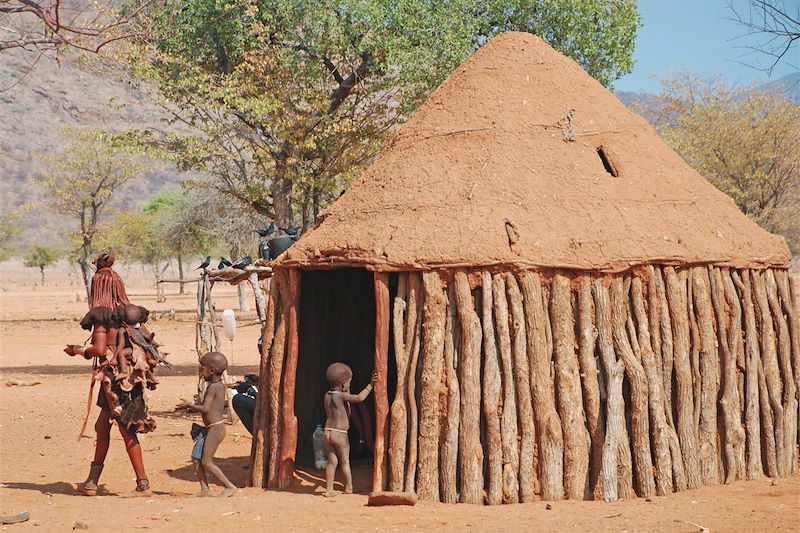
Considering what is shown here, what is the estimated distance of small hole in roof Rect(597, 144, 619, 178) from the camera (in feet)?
28.3

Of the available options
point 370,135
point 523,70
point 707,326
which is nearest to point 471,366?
point 707,326

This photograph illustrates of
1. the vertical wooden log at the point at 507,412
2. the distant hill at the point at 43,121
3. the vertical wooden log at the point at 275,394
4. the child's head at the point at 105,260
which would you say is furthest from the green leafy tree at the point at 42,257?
the vertical wooden log at the point at 507,412

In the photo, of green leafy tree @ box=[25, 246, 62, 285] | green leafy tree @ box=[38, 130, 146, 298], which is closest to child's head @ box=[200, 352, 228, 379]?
green leafy tree @ box=[38, 130, 146, 298]

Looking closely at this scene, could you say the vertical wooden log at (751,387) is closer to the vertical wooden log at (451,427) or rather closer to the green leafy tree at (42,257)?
the vertical wooden log at (451,427)

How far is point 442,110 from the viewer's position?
9070 mm

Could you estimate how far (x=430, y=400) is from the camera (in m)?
7.52

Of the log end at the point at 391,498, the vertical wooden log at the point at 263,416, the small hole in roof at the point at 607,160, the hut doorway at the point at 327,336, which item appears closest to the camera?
the log end at the point at 391,498

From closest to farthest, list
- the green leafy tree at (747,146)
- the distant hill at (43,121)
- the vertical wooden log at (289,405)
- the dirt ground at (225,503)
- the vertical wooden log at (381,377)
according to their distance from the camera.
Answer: the dirt ground at (225,503) → the vertical wooden log at (381,377) → the vertical wooden log at (289,405) → the green leafy tree at (747,146) → the distant hill at (43,121)

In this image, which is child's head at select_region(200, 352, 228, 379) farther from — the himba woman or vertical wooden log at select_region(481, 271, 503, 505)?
vertical wooden log at select_region(481, 271, 503, 505)

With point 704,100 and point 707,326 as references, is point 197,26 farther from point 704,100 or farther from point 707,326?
point 704,100

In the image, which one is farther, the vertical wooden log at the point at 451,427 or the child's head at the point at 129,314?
the child's head at the point at 129,314

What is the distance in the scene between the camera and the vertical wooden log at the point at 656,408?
7.55 meters

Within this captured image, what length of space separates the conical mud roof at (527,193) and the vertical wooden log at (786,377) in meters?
0.33

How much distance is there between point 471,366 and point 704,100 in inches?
926
